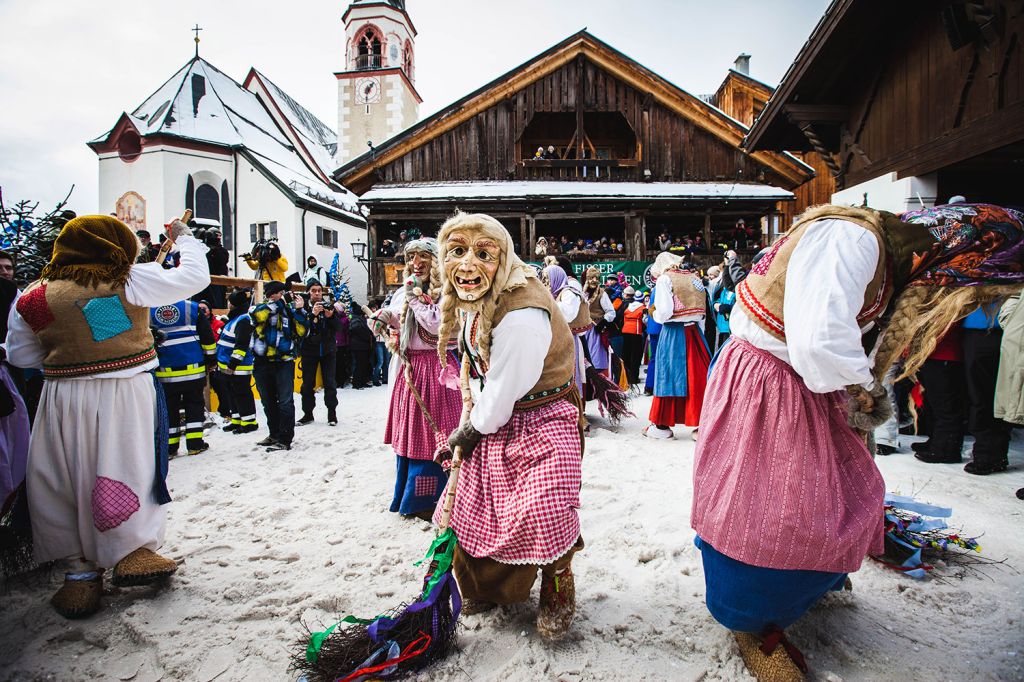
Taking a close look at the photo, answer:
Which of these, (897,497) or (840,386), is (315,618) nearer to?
(840,386)

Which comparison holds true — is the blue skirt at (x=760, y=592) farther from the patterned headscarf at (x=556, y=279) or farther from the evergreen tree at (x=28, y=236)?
the evergreen tree at (x=28, y=236)

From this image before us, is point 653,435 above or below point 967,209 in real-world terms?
below

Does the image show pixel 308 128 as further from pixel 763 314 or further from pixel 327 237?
pixel 763 314

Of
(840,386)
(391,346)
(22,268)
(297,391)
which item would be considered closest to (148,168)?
(297,391)

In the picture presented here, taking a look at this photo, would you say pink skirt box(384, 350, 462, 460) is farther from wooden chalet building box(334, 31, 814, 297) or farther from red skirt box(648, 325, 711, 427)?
wooden chalet building box(334, 31, 814, 297)

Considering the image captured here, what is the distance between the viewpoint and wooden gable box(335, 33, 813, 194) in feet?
49.8

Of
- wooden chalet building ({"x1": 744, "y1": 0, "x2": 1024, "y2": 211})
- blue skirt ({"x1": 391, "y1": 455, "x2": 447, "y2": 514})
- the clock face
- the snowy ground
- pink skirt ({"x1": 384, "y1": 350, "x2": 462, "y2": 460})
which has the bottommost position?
the snowy ground

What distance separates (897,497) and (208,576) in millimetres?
3978

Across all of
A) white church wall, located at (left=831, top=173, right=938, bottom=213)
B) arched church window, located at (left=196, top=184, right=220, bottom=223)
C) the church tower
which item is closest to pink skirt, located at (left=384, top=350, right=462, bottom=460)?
white church wall, located at (left=831, top=173, right=938, bottom=213)

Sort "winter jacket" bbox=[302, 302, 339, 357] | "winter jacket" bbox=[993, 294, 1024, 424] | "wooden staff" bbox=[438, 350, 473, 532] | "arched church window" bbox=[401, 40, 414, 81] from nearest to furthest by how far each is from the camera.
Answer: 1. "wooden staff" bbox=[438, 350, 473, 532]
2. "winter jacket" bbox=[993, 294, 1024, 424]
3. "winter jacket" bbox=[302, 302, 339, 357]
4. "arched church window" bbox=[401, 40, 414, 81]

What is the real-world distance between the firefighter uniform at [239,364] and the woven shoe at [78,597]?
3.81 meters

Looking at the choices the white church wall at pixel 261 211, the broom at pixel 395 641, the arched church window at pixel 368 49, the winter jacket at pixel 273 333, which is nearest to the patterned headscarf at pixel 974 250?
the broom at pixel 395 641

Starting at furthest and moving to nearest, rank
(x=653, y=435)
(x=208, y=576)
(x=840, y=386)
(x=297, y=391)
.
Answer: (x=297, y=391)
(x=653, y=435)
(x=208, y=576)
(x=840, y=386)

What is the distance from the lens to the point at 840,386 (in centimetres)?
171
